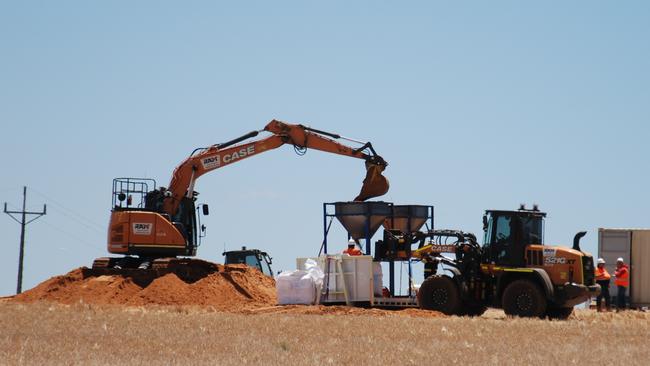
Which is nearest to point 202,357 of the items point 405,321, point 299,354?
point 299,354

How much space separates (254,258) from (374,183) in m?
7.89

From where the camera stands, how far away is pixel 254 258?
41.2 meters

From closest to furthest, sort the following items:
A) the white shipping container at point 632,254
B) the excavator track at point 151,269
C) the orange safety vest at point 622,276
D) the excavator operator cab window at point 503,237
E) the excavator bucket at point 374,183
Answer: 1. the excavator operator cab window at point 503,237
2. the orange safety vest at point 622,276
3. the excavator track at point 151,269
4. the excavator bucket at point 374,183
5. the white shipping container at point 632,254

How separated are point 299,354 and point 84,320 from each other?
7.97 m

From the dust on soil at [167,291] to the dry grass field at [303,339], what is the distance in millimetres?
3458

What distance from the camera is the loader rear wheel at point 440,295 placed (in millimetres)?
28875

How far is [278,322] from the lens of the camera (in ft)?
80.4

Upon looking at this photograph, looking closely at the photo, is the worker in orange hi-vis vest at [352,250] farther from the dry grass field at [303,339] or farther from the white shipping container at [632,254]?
the white shipping container at [632,254]

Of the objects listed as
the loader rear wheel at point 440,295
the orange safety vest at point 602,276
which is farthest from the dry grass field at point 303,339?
the orange safety vest at point 602,276

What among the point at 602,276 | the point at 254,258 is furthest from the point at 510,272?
the point at 254,258

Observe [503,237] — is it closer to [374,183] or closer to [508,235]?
[508,235]

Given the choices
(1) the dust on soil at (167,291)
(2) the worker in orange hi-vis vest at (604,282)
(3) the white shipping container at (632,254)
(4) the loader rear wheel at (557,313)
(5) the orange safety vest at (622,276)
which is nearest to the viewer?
(4) the loader rear wheel at (557,313)

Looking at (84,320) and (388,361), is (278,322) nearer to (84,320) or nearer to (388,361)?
(84,320)

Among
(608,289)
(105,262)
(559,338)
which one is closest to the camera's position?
(559,338)
